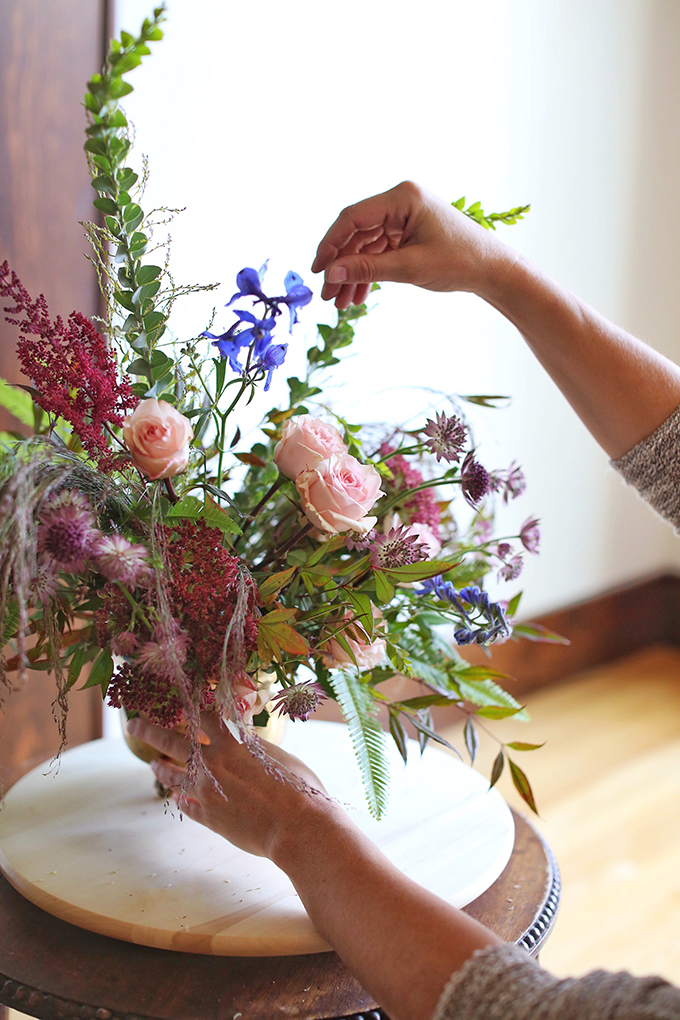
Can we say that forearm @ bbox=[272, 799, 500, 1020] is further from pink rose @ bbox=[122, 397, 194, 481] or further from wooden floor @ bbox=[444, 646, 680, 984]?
wooden floor @ bbox=[444, 646, 680, 984]

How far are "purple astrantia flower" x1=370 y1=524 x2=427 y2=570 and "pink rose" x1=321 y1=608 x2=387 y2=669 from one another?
72 millimetres

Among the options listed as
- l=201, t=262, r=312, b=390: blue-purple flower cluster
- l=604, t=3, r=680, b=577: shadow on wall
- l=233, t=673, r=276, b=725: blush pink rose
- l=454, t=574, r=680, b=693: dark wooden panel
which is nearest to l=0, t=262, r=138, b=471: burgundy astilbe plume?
l=201, t=262, r=312, b=390: blue-purple flower cluster

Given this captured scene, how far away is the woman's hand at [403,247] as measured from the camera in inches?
34.1

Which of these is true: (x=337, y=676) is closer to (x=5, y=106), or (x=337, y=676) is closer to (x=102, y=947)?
(x=102, y=947)

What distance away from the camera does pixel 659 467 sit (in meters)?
0.99

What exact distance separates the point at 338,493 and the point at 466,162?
1760mm

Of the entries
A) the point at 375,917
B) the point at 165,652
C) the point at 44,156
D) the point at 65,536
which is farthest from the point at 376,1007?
the point at 44,156

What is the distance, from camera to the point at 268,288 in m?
1.83

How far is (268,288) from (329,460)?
1.17 m

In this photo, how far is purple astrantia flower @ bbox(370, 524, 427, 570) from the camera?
2.44 ft

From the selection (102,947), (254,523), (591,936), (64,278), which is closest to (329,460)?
(254,523)

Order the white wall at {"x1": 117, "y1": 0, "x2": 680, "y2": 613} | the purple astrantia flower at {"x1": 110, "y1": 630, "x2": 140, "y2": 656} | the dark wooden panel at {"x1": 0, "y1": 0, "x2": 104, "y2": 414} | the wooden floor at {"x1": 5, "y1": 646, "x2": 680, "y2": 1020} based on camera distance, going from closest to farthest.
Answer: the purple astrantia flower at {"x1": 110, "y1": 630, "x2": 140, "y2": 656}
the dark wooden panel at {"x1": 0, "y1": 0, "x2": 104, "y2": 414}
the white wall at {"x1": 117, "y1": 0, "x2": 680, "y2": 613}
the wooden floor at {"x1": 5, "y1": 646, "x2": 680, "y2": 1020}

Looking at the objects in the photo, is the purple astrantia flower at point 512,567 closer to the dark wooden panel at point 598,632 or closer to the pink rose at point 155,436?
the pink rose at point 155,436

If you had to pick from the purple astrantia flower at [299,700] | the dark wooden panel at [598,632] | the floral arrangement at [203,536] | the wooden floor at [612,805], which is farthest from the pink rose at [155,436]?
the dark wooden panel at [598,632]
